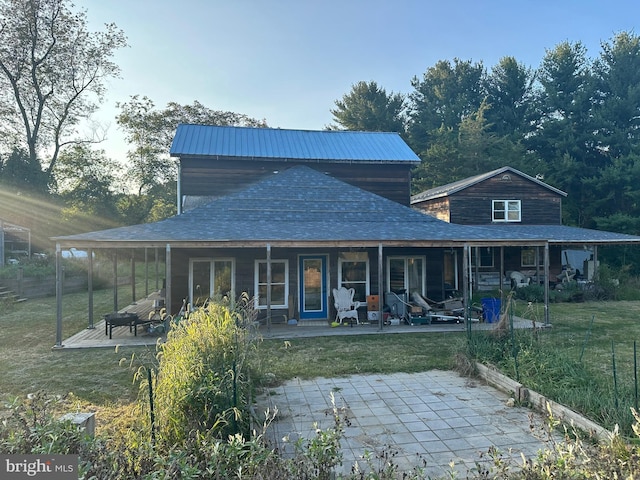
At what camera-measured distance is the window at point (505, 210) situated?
70.4 ft

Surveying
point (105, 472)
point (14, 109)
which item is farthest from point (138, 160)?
point (105, 472)

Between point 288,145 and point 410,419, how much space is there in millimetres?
14113

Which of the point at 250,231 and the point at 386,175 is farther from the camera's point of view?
the point at 386,175

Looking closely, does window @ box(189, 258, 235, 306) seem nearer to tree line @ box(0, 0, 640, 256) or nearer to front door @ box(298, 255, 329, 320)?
front door @ box(298, 255, 329, 320)

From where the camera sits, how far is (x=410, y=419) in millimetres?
5113

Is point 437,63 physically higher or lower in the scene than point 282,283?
higher

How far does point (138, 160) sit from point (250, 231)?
2973 cm

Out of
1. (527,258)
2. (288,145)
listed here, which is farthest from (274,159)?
(527,258)

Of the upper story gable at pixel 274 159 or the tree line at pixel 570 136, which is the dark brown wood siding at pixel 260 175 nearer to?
the upper story gable at pixel 274 159

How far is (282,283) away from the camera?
12.5 m

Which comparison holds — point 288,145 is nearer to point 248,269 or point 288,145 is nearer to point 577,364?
point 248,269

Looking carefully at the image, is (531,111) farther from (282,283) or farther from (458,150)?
(282,283)

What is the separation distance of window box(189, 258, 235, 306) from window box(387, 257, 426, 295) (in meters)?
5.11

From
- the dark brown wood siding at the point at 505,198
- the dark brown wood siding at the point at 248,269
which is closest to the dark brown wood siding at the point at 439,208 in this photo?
the dark brown wood siding at the point at 505,198
